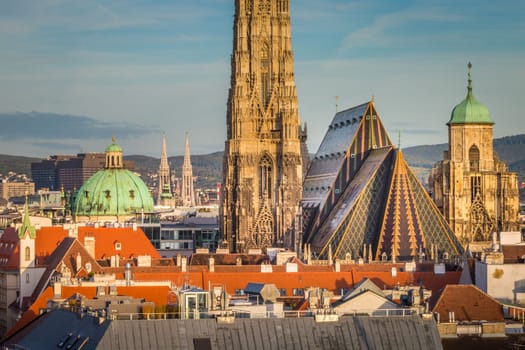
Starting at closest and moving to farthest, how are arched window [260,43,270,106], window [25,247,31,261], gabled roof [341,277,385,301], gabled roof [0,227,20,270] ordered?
gabled roof [341,277,385,301] < window [25,247,31,261] < gabled roof [0,227,20,270] < arched window [260,43,270,106]

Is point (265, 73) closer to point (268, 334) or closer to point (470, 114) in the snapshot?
point (470, 114)

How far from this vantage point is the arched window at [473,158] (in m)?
199

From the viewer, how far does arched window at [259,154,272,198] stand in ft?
652

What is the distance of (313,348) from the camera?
81000 millimetres

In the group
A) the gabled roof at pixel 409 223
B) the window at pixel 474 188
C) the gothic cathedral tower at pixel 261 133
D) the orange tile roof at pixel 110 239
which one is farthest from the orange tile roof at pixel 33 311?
the window at pixel 474 188

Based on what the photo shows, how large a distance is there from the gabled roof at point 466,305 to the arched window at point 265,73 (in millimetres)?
92230

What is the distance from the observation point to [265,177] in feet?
655

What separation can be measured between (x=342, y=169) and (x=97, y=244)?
131ft

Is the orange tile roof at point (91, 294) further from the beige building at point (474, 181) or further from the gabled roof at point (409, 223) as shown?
the beige building at point (474, 181)

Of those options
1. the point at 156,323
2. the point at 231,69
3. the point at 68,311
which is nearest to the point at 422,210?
the point at 231,69

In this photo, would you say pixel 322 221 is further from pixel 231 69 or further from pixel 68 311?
pixel 68 311

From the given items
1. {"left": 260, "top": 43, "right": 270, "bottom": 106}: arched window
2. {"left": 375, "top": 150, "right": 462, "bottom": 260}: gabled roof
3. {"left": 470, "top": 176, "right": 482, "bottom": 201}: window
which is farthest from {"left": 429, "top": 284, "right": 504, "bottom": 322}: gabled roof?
{"left": 260, "top": 43, "right": 270, "bottom": 106}: arched window

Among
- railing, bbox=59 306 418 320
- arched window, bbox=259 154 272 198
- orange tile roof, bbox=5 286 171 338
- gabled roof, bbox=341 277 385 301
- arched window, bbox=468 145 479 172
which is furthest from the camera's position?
arched window, bbox=259 154 272 198

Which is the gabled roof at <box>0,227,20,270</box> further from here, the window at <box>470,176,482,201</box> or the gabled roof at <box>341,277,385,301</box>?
the window at <box>470,176,482,201</box>
